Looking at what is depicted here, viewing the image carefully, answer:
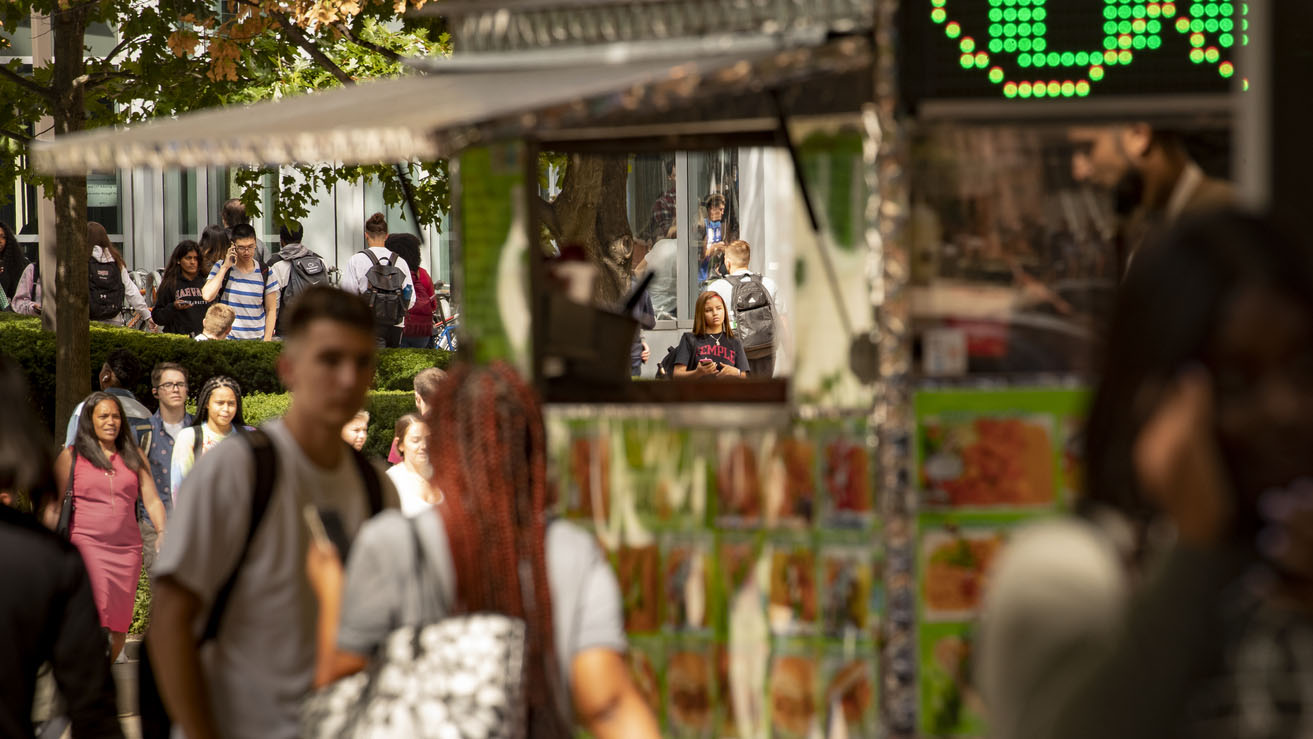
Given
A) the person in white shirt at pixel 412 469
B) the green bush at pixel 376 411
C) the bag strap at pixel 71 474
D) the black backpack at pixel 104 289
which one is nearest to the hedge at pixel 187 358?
the green bush at pixel 376 411

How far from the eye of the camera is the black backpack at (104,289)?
18.3 metres

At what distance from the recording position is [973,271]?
18.6ft

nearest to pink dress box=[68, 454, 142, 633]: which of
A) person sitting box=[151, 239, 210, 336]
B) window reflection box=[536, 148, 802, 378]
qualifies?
window reflection box=[536, 148, 802, 378]

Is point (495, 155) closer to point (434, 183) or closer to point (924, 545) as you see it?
point (924, 545)

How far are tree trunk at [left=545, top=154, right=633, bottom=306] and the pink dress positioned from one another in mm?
Result: 3976

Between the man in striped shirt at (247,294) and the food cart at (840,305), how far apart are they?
10.9 meters

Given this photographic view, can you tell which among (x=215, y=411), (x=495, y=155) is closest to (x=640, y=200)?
(x=215, y=411)

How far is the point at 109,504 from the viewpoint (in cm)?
1083

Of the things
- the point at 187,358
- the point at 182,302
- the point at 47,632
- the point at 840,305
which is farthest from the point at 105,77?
the point at 47,632

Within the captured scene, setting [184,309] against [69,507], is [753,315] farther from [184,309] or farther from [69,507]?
[184,309]

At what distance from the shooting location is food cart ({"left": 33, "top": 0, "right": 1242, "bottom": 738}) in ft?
18.0

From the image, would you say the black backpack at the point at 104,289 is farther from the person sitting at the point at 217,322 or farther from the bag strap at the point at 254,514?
the bag strap at the point at 254,514

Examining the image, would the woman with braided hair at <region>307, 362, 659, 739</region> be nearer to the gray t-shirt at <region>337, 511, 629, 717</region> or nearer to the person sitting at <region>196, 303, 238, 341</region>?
the gray t-shirt at <region>337, 511, 629, 717</region>

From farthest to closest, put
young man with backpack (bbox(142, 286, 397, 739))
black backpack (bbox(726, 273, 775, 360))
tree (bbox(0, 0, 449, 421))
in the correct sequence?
black backpack (bbox(726, 273, 775, 360)) < tree (bbox(0, 0, 449, 421)) < young man with backpack (bbox(142, 286, 397, 739))
